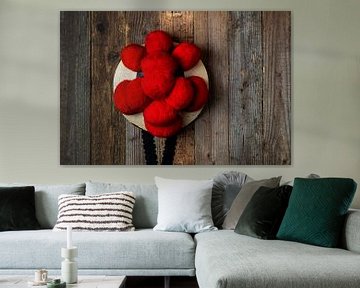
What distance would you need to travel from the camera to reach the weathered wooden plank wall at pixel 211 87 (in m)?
4.95

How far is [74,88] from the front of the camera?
4.96 m

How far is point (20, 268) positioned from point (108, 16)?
207 centimetres

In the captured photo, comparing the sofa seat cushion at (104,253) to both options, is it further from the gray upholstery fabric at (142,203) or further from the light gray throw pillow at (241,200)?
the gray upholstery fabric at (142,203)

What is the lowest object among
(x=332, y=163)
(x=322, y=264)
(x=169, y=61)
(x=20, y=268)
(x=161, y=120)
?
(x=20, y=268)

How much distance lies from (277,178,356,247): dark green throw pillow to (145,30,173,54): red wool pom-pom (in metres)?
1.68

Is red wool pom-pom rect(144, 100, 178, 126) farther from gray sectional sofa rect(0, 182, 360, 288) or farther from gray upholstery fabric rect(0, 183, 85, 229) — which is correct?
gray upholstery fabric rect(0, 183, 85, 229)

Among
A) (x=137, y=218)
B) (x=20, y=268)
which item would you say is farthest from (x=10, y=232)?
(x=137, y=218)

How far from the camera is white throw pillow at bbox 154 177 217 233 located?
436 cm

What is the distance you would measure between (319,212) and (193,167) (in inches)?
58.0

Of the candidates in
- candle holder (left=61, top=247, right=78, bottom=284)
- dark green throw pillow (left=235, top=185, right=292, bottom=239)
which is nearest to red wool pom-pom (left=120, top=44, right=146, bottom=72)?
dark green throw pillow (left=235, top=185, right=292, bottom=239)

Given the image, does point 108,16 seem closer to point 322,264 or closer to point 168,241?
point 168,241

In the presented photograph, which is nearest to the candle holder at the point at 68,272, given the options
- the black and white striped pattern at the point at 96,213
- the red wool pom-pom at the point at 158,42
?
the black and white striped pattern at the point at 96,213

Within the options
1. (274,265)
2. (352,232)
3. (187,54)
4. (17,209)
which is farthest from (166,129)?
(274,265)

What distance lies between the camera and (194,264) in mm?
3988
